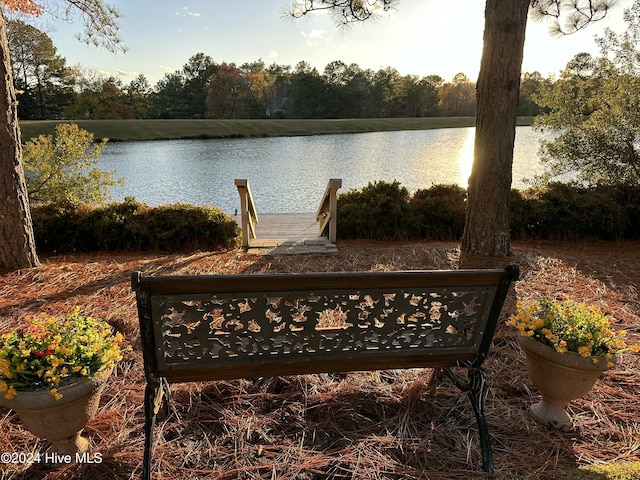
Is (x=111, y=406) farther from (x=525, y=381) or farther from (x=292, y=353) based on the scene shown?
(x=525, y=381)

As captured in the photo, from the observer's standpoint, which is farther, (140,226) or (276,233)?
(276,233)

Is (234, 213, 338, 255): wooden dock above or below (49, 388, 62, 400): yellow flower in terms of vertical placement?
below

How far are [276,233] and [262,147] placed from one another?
21262 mm

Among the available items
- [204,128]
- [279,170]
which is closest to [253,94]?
[204,128]

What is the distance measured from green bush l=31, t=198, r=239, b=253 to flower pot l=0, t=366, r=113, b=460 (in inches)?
146

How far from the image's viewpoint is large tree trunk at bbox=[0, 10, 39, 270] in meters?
3.45

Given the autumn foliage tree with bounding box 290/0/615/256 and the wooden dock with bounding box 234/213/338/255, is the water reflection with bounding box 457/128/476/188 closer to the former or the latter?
the wooden dock with bounding box 234/213/338/255

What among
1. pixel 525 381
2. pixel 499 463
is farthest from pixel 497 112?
pixel 499 463

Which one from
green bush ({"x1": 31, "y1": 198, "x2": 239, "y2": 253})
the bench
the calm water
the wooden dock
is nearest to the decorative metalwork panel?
the bench

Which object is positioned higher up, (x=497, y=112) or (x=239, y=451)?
(x=497, y=112)

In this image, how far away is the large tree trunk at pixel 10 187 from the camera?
345 cm

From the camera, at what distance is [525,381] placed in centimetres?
224

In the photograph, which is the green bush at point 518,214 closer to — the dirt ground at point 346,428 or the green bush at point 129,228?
the green bush at point 129,228

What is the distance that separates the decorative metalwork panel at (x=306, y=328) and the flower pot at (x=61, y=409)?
29cm
